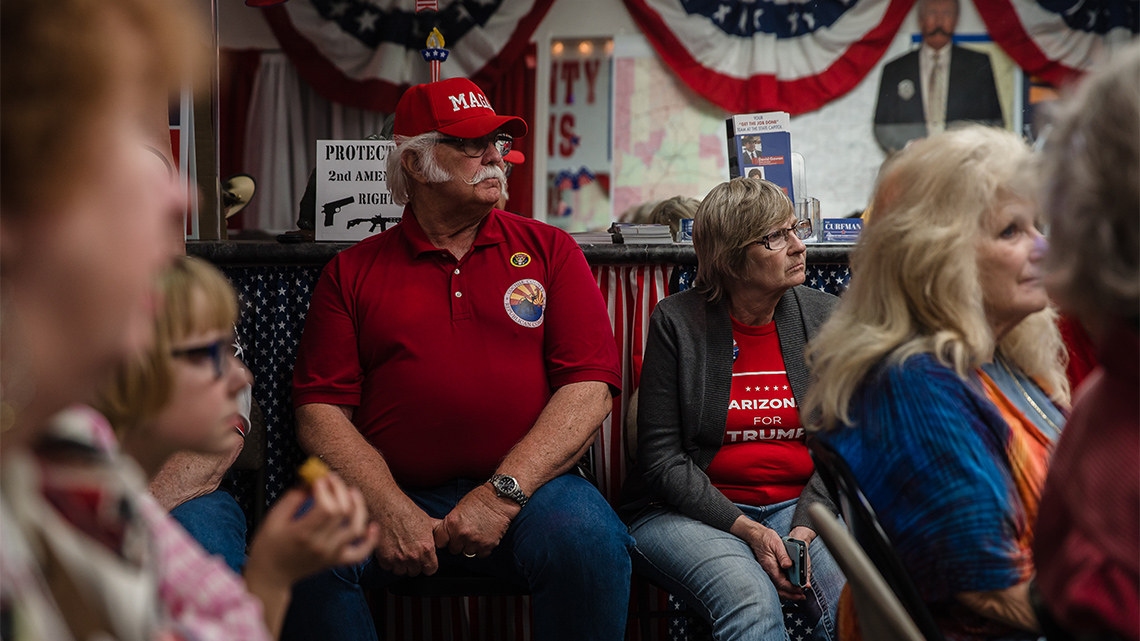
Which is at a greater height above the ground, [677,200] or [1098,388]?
[677,200]

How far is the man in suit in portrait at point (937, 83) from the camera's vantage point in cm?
555

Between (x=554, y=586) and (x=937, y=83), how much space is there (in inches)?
189

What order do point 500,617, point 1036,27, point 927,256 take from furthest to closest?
point 1036,27 < point 500,617 < point 927,256

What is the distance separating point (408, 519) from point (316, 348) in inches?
20.8

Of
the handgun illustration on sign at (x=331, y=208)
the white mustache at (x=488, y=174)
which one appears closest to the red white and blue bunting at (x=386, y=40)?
the handgun illustration on sign at (x=331, y=208)

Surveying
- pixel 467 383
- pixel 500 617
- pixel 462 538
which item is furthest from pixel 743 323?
pixel 500 617

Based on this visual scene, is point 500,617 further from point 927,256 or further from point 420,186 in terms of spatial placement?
point 927,256

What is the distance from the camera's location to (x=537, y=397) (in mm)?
2189

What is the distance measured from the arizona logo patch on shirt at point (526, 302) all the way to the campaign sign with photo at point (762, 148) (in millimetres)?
775

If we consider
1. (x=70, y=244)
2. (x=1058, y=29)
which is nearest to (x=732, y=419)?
(x=70, y=244)

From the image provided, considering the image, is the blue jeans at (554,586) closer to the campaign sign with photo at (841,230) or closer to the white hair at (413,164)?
the white hair at (413,164)

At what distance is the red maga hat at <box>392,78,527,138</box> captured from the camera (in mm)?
2426

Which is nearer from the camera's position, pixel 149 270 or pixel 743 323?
pixel 149 270

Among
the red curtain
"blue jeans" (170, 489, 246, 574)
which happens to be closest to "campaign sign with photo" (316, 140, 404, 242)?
"blue jeans" (170, 489, 246, 574)
